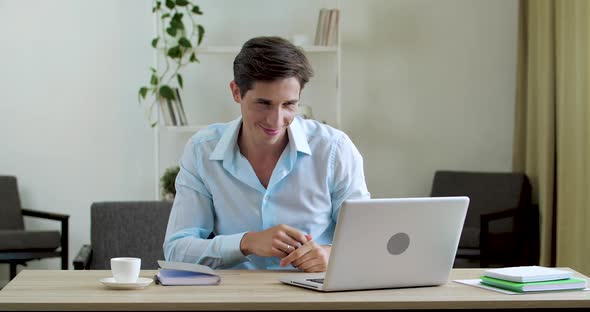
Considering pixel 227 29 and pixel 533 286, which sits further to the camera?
pixel 227 29

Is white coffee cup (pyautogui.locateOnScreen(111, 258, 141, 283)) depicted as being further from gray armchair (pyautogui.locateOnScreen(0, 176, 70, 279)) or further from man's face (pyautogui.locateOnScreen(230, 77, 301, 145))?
gray armchair (pyautogui.locateOnScreen(0, 176, 70, 279))

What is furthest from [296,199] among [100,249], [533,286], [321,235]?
[100,249]

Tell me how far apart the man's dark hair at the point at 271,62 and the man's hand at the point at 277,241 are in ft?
1.27

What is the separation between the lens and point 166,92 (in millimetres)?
5094

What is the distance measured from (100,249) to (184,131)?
1.93m

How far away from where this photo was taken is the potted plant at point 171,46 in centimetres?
508

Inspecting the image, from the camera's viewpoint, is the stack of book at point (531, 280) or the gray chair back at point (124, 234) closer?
the stack of book at point (531, 280)

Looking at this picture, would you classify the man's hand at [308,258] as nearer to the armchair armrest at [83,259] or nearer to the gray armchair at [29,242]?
the armchair armrest at [83,259]

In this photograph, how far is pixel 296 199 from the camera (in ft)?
8.42

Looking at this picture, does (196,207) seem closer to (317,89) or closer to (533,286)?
(533,286)

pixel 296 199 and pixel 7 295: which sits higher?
pixel 296 199

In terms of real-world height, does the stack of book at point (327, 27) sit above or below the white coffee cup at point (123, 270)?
above

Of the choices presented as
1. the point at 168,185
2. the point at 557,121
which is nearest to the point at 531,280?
the point at 557,121

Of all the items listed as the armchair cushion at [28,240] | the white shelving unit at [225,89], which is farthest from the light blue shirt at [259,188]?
the white shelving unit at [225,89]
